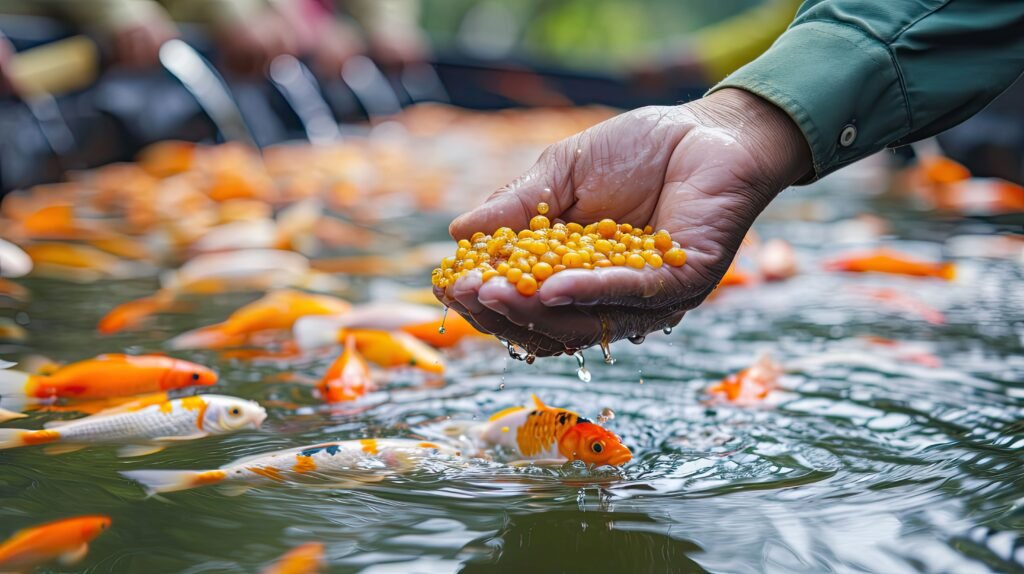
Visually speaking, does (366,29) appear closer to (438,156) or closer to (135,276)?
(438,156)

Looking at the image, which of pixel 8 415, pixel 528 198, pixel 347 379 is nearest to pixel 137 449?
pixel 8 415

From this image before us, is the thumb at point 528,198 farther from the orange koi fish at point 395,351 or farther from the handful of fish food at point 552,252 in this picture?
the orange koi fish at point 395,351

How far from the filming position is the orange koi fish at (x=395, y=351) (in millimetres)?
1913

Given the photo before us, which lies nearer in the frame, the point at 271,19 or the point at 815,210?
the point at 815,210

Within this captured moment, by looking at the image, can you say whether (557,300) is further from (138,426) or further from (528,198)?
(138,426)

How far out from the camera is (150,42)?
4.66m

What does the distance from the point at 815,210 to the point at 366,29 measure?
5.89 m

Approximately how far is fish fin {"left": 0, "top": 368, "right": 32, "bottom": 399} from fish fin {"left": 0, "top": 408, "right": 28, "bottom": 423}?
0.21 feet

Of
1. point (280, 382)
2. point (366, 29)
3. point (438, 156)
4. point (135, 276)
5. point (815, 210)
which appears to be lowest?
point (280, 382)

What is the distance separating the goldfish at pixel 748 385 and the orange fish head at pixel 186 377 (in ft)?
2.97

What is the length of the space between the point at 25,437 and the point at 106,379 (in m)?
0.25

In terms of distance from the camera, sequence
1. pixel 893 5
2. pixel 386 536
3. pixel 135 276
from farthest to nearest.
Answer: pixel 135 276, pixel 893 5, pixel 386 536

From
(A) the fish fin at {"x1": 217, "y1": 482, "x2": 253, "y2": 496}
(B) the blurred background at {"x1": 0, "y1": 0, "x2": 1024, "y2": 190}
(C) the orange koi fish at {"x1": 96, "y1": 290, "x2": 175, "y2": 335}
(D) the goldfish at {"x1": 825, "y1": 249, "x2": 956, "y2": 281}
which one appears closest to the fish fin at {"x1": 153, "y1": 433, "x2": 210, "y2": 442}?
(A) the fish fin at {"x1": 217, "y1": 482, "x2": 253, "y2": 496}

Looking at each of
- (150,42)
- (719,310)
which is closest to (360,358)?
(719,310)
